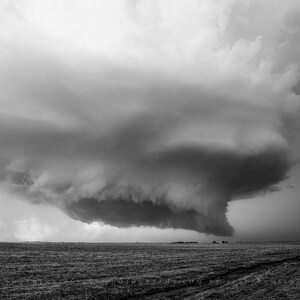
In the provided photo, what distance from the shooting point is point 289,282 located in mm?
25656

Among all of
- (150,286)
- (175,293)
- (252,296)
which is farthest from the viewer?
(150,286)

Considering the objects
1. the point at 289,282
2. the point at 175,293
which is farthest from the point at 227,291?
the point at 289,282

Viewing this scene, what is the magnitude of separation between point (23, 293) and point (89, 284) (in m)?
5.60

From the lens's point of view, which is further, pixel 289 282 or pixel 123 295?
pixel 289 282

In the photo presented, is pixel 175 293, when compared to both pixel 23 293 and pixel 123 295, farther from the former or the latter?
pixel 23 293

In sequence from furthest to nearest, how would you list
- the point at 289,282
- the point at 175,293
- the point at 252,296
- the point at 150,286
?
the point at 289,282
the point at 150,286
the point at 175,293
the point at 252,296

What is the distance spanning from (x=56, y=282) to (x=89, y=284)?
2975 mm

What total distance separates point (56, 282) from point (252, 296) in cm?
1507

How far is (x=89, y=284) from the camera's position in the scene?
24.7 m

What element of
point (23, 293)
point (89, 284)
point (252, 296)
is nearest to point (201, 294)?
point (252, 296)

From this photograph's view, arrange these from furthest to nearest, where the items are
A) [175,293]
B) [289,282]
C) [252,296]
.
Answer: [289,282] < [175,293] < [252,296]

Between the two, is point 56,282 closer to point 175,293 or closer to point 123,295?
point 123,295

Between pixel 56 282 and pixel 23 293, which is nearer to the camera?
pixel 23 293

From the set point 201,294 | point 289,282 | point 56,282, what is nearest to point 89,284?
point 56,282
